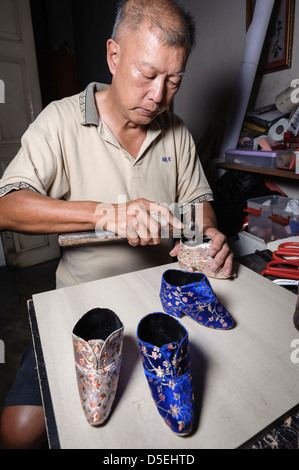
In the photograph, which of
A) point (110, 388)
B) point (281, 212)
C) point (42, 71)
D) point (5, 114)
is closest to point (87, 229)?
point (110, 388)

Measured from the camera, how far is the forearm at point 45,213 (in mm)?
1065

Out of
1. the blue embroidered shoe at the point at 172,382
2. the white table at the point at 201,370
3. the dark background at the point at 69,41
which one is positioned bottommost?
the white table at the point at 201,370

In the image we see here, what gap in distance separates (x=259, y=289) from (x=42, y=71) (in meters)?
4.87

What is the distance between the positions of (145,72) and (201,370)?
102cm

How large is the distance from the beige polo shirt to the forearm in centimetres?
5

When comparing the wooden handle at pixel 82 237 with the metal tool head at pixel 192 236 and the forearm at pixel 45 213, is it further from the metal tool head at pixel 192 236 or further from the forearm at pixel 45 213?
the metal tool head at pixel 192 236

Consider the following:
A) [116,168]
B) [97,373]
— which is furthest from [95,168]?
[97,373]

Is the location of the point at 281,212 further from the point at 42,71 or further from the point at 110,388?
the point at 42,71

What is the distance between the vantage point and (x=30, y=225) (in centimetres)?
112

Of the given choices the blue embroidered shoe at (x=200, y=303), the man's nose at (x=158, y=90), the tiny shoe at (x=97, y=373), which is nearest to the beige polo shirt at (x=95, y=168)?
the man's nose at (x=158, y=90)

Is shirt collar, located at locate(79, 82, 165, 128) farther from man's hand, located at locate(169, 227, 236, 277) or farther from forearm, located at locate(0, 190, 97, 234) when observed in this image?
man's hand, located at locate(169, 227, 236, 277)

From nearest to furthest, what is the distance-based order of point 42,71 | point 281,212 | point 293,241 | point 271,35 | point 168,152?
point 293,241, point 168,152, point 281,212, point 271,35, point 42,71

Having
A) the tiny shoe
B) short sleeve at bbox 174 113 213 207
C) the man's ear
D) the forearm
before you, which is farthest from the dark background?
the tiny shoe

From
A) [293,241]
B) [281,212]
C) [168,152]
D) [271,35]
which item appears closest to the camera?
[293,241]
